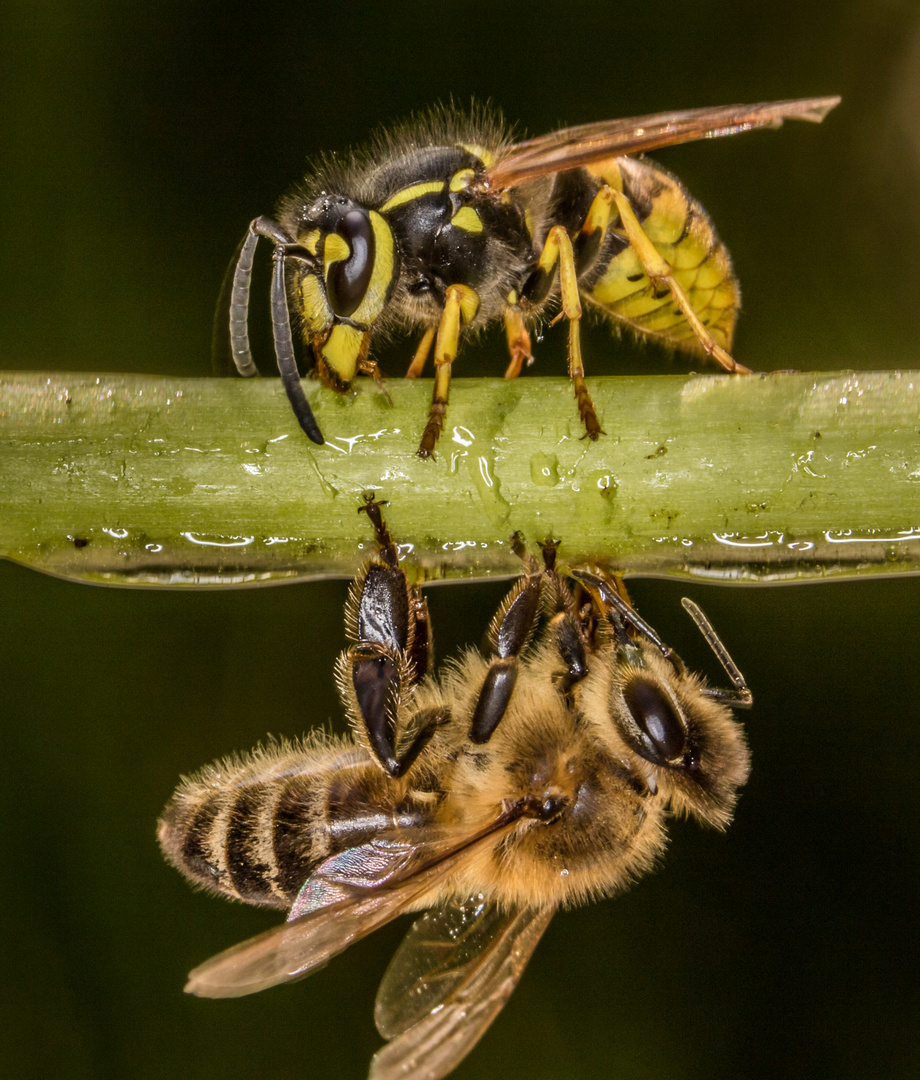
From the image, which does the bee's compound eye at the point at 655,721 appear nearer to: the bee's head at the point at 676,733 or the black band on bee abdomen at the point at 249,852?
the bee's head at the point at 676,733

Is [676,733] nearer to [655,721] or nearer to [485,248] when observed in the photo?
[655,721]

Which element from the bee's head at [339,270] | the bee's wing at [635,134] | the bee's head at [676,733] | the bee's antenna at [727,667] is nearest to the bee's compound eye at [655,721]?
the bee's head at [676,733]

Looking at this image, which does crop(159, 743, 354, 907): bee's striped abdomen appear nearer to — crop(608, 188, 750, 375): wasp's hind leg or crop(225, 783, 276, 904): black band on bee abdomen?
crop(225, 783, 276, 904): black band on bee abdomen

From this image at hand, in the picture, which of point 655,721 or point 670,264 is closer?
point 655,721

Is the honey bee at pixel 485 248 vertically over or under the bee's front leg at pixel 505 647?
over

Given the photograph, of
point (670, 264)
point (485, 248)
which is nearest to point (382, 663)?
point (485, 248)
